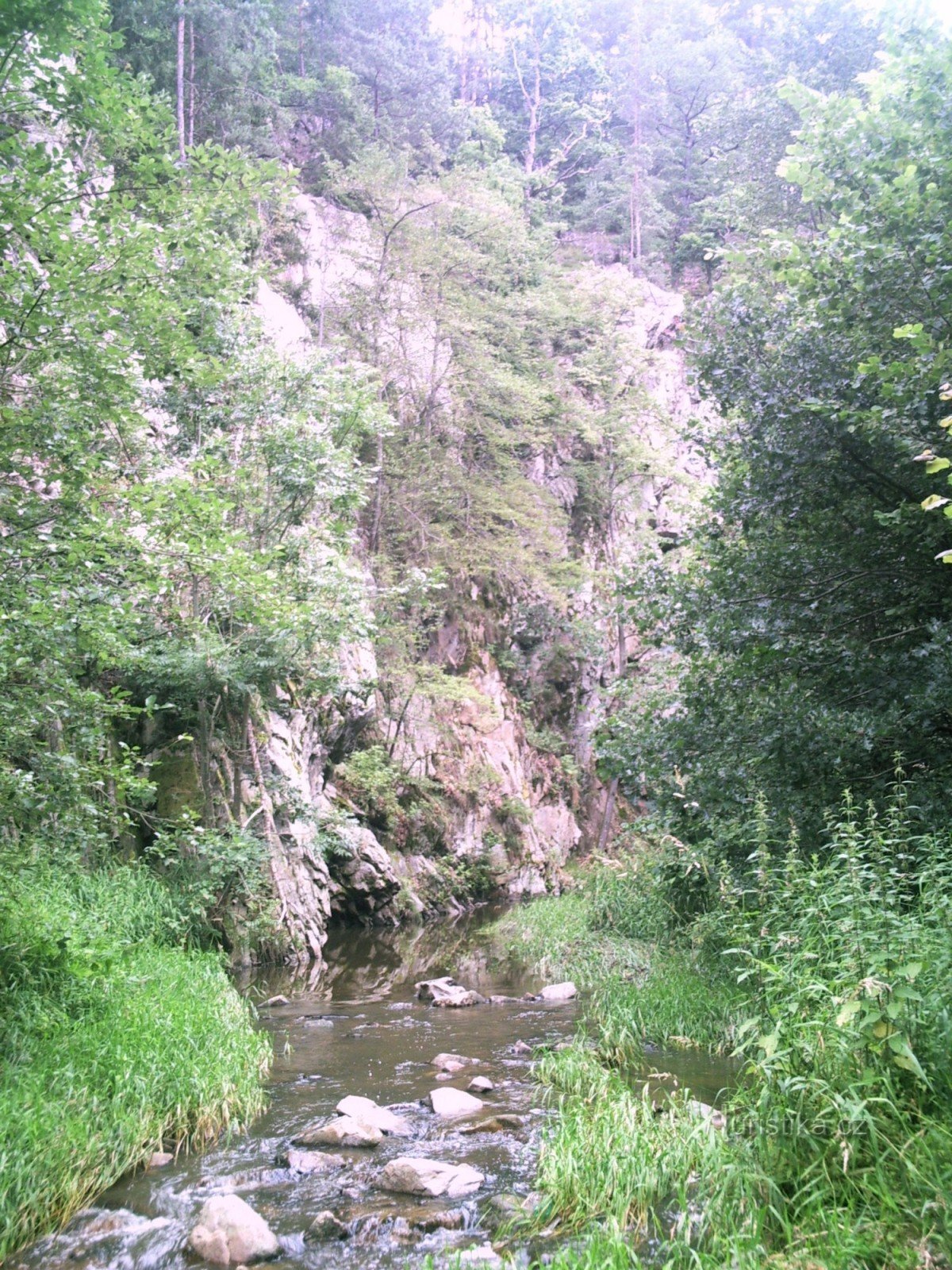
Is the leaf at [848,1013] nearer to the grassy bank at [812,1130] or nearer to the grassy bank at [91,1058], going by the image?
the grassy bank at [812,1130]

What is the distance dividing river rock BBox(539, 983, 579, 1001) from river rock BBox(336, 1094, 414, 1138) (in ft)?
14.3

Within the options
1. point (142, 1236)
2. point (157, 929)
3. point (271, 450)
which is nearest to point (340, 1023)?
point (157, 929)

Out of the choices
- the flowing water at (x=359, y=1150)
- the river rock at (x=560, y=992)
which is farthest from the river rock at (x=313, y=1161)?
the river rock at (x=560, y=992)

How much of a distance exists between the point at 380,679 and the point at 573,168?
30505mm

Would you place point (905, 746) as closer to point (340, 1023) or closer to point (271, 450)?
point (340, 1023)

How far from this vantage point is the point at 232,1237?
3863 mm

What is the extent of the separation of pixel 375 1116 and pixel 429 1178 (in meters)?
1.18

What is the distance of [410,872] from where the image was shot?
754 inches

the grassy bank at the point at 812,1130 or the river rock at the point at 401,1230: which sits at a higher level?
the grassy bank at the point at 812,1130

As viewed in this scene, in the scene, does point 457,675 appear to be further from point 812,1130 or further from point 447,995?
point 812,1130

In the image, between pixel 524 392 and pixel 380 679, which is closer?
pixel 380 679

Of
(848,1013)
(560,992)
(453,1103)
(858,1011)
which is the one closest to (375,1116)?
(453,1103)

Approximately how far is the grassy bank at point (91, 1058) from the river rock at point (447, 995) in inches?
121

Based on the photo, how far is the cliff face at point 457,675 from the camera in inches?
588
